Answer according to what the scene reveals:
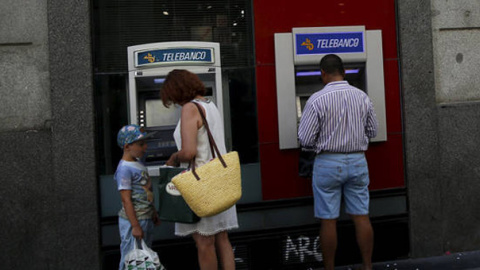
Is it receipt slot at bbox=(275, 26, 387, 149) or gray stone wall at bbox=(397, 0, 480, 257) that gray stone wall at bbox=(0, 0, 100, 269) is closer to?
receipt slot at bbox=(275, 26, 387, 149)

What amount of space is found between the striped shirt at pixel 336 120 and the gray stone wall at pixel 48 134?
2.04m

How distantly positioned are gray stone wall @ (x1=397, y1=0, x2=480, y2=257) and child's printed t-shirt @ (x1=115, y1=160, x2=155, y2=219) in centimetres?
287

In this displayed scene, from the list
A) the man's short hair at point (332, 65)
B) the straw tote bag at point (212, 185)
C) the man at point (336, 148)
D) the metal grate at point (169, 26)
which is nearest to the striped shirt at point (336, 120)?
the man at point (336, 148)

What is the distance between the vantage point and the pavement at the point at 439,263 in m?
4.80

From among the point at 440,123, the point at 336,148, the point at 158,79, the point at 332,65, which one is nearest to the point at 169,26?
the point at 158,79

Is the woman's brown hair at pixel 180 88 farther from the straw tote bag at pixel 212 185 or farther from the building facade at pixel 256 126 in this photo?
the building facade at pixel 256 126

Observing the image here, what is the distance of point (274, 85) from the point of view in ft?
16.0

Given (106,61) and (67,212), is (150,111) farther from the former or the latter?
(67,212)

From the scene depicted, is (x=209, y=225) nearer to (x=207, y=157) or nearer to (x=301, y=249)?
(x=207, y=157)

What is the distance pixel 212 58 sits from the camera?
454 centimetres

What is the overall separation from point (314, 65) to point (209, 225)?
7.34 feet

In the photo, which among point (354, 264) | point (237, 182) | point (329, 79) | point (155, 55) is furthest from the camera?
point (354, 264)

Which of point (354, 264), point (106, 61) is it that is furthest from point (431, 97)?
point (106, 61)

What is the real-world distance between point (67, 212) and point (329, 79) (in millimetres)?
2673
